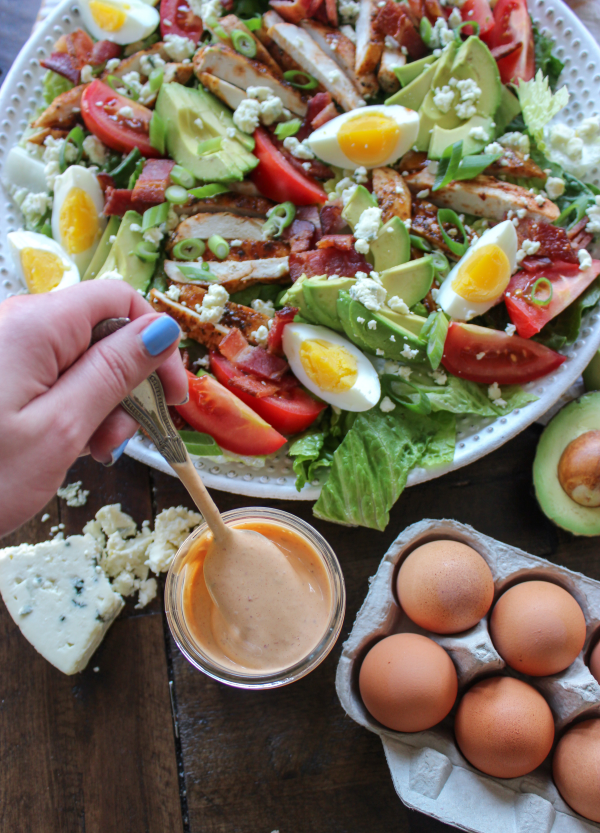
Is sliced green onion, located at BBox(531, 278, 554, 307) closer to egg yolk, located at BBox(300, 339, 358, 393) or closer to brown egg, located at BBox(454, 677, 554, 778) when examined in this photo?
egg yolk, located at BBox(300, 339, 358, 393)

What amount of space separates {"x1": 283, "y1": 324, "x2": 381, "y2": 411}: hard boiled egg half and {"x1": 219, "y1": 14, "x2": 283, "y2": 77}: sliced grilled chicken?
950mm

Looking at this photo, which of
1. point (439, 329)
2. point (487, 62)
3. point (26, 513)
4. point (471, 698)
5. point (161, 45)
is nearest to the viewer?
point (26, 513)

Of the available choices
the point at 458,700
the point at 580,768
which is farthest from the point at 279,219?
the point at 580,768

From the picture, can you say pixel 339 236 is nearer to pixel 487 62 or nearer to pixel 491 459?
pixel 487 62

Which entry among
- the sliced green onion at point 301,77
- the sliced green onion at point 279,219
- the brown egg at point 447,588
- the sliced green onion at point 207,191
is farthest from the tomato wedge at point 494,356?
the sliced green onion at point 301,77

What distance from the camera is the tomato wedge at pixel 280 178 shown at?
74.2 inches

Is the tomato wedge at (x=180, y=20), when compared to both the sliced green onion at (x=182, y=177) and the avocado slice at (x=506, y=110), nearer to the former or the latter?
the sliced green onion at (x=182, y=177)

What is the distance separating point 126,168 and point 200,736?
72.0 inches

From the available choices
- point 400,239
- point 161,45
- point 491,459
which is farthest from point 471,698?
point 161,45

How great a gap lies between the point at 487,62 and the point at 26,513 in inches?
73.2

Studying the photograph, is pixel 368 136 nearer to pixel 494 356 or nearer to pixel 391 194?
pixel 391 194

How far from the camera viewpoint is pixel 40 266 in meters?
1.87

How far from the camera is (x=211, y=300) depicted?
1.78 metres

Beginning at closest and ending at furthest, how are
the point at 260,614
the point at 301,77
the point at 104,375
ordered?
the point at 104,375 < the point at 260,614 < the point at 301,77
